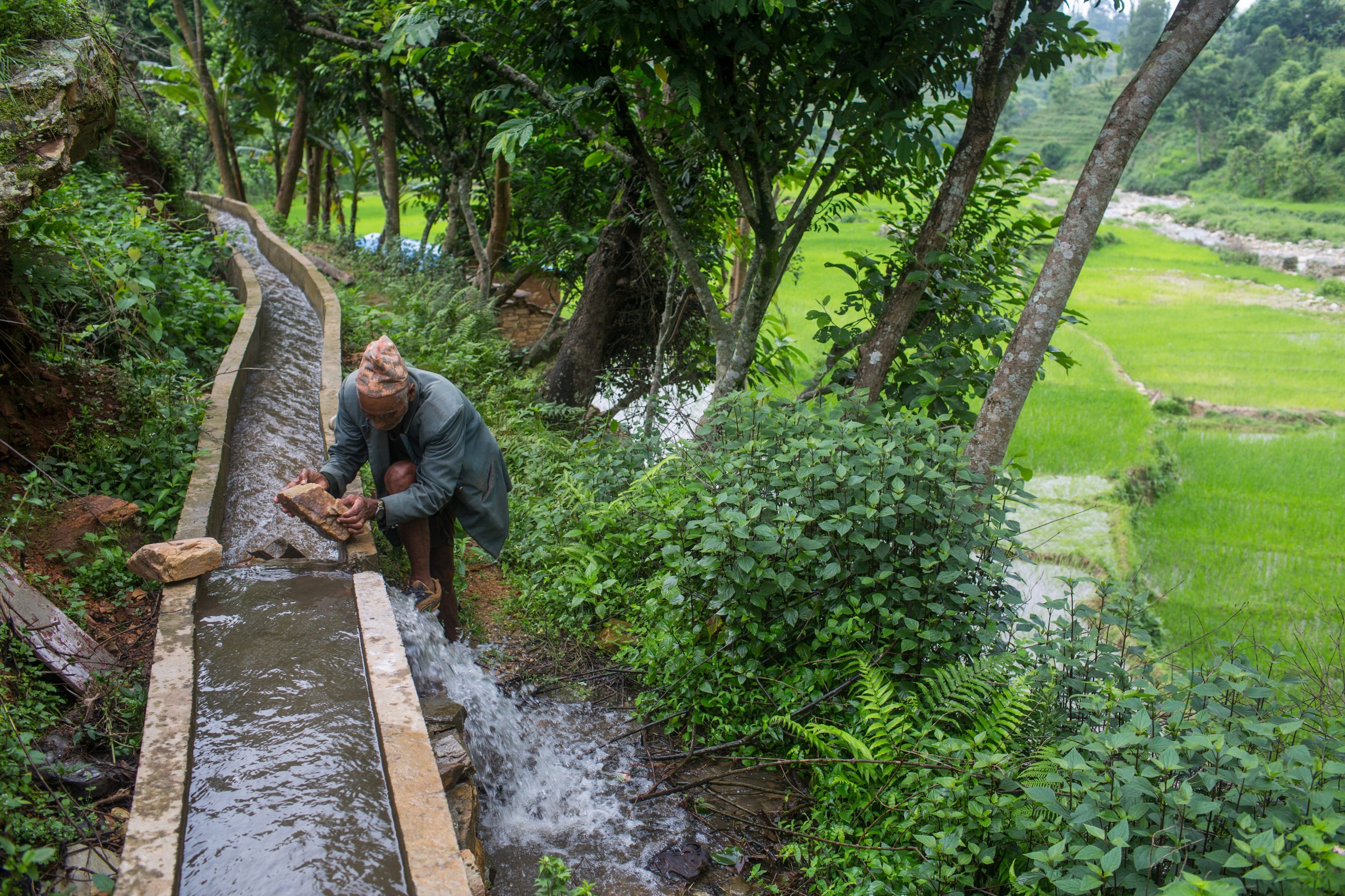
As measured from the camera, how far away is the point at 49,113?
152 inches

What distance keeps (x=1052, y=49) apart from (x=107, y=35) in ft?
16.9

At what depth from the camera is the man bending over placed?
11.2 feet

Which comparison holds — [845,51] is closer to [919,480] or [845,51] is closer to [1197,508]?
[919,480]

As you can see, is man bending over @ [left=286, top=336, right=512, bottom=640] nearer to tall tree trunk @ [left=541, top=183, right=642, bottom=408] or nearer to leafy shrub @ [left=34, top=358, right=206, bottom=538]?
leafy shrub @ [left=34, top=358, right=206, bottom=538]

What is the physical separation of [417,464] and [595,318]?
159 inches

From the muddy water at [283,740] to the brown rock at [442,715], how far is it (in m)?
0.29

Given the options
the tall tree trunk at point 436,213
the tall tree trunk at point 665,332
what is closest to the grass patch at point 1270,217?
the tall tree trunk at point 436,213

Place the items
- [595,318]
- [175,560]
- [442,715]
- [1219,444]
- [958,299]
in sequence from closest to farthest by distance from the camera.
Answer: [442,715], [175,560], [958,299], [595,318], [1219,444]

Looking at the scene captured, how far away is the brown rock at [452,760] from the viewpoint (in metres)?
2.97

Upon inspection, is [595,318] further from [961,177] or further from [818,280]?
[818,280]

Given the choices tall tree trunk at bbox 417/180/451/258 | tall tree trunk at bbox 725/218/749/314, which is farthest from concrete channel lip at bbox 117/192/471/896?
tall tree trunk at bbox 417/180/451/258

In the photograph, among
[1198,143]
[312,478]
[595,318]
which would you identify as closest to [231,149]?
[595,318]

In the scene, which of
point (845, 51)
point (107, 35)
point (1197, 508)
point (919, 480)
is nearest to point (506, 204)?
point (107, 35)

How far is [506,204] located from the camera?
933 centimetres
